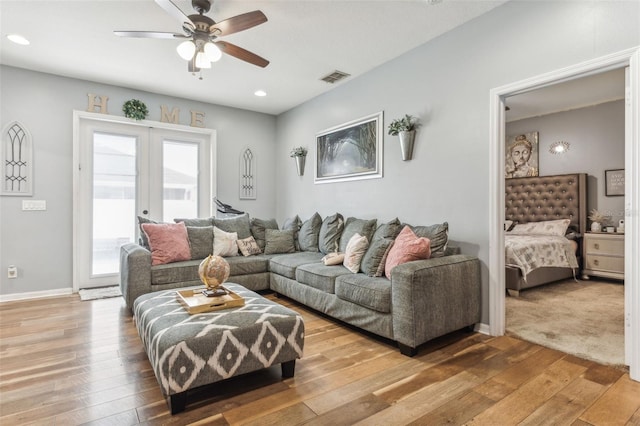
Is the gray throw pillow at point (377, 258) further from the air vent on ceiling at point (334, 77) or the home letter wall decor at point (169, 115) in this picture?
the home letter wall decor at point (169, 115)

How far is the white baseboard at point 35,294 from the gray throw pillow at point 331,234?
3244 mm

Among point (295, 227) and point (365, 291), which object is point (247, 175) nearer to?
point (295, 227)

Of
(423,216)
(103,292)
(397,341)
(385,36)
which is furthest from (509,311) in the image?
(103,292)

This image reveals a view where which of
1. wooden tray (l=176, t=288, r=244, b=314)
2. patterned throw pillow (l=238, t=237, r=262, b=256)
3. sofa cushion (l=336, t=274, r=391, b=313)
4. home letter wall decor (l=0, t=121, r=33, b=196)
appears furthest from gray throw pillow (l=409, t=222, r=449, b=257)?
home letter wall decor (l=0, t=121, r=33, b=196)

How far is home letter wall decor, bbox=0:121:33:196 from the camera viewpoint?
386 cm

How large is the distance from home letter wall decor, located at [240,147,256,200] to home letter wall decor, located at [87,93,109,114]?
1983 mm

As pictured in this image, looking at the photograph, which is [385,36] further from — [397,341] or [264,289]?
[264,289]

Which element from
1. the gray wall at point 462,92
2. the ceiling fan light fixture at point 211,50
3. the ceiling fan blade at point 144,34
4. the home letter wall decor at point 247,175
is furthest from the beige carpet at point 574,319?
the home letter wall decor at point 247,175

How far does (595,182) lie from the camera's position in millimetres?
5172

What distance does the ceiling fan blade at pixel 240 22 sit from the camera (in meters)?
2.27

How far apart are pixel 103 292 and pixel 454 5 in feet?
16.0

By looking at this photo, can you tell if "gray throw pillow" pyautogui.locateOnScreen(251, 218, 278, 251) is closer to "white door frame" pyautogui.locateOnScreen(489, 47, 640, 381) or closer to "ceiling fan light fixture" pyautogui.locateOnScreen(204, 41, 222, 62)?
"ceiling fan light fixture" pyautogui.locateOnScreen(204, 41, 222, 62)

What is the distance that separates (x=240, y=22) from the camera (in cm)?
235

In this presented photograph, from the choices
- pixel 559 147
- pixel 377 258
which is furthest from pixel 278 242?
pixel 559 147
